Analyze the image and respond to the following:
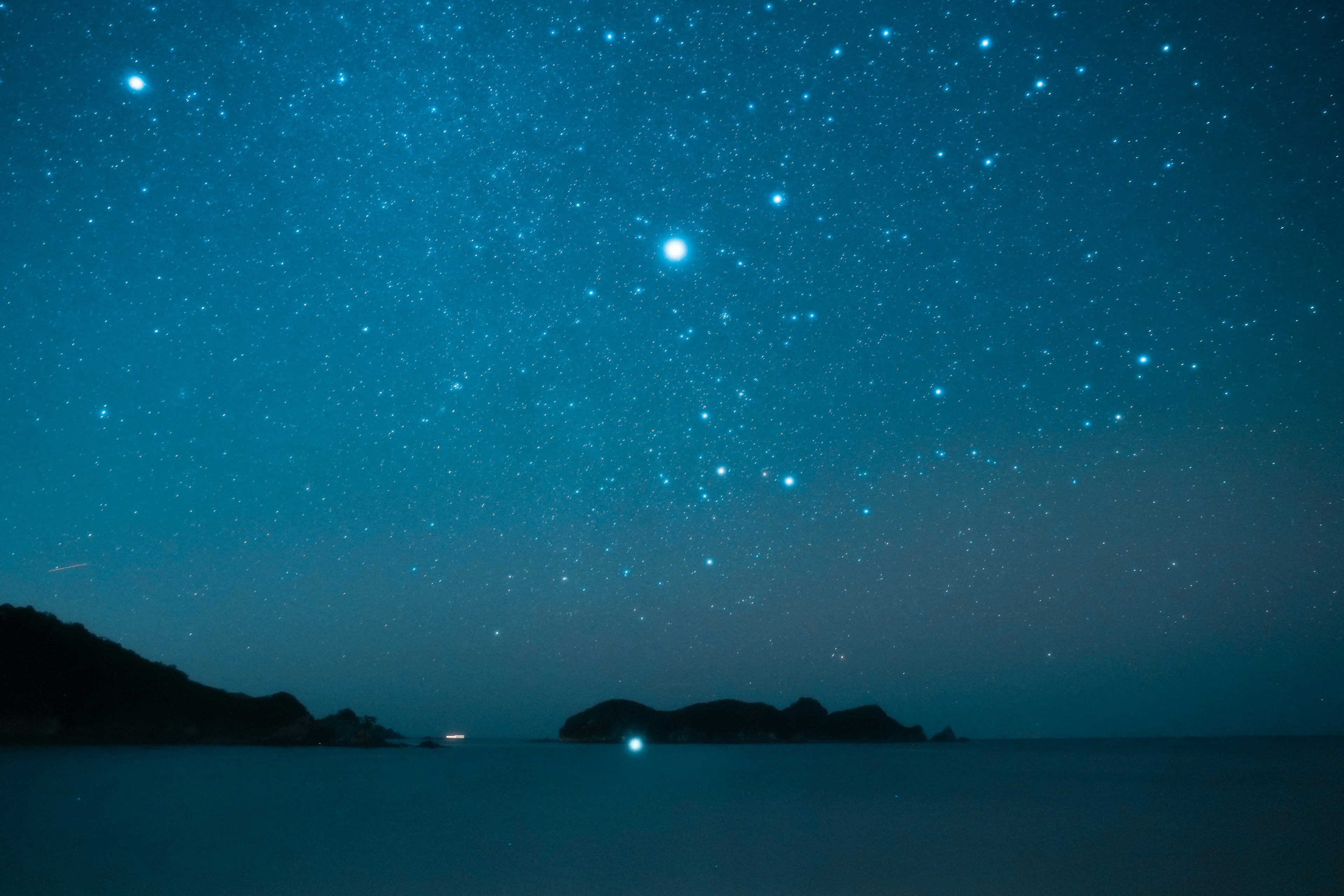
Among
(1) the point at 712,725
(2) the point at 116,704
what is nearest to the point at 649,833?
(2) the point at 116,704

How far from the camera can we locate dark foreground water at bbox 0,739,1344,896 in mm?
9594

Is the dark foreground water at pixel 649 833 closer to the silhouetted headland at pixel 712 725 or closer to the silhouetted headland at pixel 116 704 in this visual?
the silhouetted headland at pixel 116 704

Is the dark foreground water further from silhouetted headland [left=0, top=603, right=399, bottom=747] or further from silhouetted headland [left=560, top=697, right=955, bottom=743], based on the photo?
silhouetted headland [left=560, top=697, right=955, bottom=743]

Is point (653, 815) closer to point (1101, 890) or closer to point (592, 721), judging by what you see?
point (1101, 890)

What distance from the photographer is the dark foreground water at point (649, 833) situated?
9594mm

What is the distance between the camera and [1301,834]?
47.7 ft

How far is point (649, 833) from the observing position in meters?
14.8

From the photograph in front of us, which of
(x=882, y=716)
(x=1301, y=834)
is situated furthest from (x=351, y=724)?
(x=882, y=716)

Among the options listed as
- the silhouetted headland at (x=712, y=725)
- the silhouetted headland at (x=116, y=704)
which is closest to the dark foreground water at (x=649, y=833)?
the silhouetted headland at (x=116, y=704)

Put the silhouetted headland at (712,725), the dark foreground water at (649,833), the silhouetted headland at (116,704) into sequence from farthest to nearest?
the silhouetted headland at (712,725), the silhouetted headland at (116,704), the dark foreground water at (649,833)

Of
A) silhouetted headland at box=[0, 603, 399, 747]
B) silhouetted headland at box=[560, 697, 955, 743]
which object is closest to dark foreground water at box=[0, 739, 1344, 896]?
silhouetted headland at box=[0, 603, 399, 747]

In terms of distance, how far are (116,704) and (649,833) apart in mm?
50587

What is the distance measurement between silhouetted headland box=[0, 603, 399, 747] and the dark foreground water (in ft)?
45.3

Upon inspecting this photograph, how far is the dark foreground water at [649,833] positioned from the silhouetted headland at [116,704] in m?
13.8
